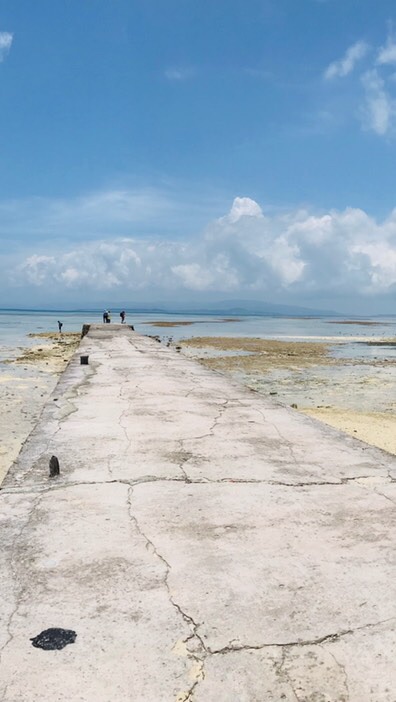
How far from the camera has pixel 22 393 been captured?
Result: 14.0m

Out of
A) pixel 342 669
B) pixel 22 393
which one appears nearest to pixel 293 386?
pixel 22 393

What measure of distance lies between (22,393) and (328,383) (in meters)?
9.88

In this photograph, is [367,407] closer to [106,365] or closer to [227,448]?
[106,365]

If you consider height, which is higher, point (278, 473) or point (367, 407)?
point (278, 473)

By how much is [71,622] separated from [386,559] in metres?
1.69

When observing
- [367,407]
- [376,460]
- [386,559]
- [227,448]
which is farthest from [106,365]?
[386,559]

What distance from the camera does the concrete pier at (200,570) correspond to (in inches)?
78.8

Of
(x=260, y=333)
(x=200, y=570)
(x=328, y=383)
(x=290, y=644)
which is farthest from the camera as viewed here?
(x=260, y=333)

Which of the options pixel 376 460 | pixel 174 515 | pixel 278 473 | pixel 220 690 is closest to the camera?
pixel 220 690

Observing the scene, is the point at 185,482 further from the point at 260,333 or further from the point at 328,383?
the point at 260,333

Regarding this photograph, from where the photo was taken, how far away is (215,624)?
2297mm

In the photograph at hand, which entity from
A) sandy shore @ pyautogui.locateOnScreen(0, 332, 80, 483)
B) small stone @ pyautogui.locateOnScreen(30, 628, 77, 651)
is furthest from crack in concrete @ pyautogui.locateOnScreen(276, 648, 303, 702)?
sandy shore @ pyautogui.locateOnScreen(0, 332, 80, 483)

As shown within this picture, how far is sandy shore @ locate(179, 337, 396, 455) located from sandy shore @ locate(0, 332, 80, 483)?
5.97 m

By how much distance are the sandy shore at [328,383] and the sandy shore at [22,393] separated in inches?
235
